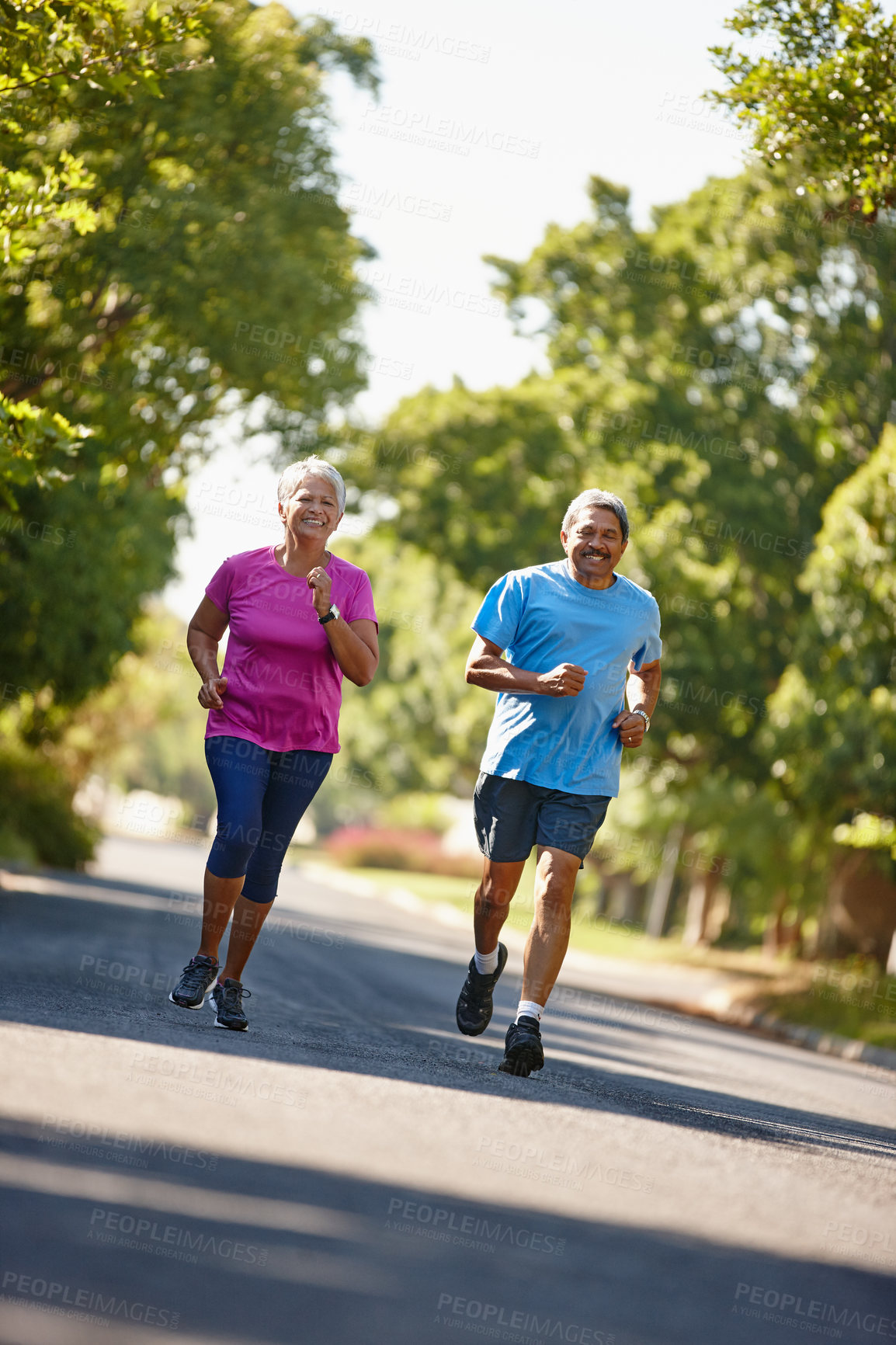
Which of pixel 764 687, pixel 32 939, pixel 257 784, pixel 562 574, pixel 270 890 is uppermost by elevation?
pixel 764 687

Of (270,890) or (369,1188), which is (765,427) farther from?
(369,1188)

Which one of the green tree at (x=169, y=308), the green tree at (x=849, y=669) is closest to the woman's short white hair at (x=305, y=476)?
the green tree at (x=169, y=308)

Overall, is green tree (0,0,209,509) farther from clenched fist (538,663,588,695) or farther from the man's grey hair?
clenched fist (538,663,588,695)

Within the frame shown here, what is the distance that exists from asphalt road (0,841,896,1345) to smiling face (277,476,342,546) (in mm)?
1896

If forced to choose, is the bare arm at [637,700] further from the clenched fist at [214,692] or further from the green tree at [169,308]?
the green tree at [169,308]

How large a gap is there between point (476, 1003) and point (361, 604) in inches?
66.7

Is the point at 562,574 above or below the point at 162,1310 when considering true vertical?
above

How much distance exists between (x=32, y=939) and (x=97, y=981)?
8.05ft

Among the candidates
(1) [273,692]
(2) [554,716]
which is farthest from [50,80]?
(2) [554,716]

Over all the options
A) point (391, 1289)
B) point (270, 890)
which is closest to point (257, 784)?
point (270, 890)

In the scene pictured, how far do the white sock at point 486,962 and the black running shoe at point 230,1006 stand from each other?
961 millimetres

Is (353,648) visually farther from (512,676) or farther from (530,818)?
(530,818)

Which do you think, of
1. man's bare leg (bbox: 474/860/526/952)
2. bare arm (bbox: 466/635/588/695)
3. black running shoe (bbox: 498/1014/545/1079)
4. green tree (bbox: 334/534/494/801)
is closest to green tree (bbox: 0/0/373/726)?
bare arm (bbox: 466/635/588/695)

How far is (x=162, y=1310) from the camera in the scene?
2.75m
